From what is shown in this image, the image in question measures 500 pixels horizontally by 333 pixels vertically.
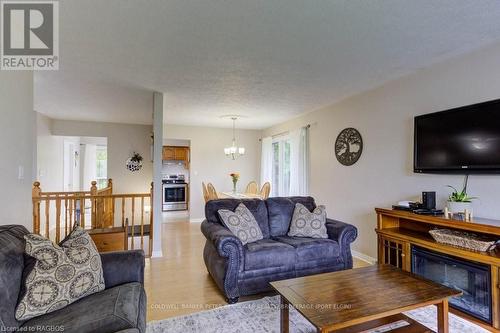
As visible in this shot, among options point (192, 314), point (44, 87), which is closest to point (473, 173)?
point (192, 314)

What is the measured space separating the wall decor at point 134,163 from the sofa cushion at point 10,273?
16.0 feet

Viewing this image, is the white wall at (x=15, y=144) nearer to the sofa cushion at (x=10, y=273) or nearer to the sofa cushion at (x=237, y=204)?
the sofa cushion at (x=10, y=273)

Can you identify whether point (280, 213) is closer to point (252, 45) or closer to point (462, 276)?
point (462, 276)

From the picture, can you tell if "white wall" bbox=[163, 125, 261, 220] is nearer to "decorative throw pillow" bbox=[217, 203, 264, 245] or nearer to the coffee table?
"decorative throw pillow" bbox=[217, 203, 264, 245]

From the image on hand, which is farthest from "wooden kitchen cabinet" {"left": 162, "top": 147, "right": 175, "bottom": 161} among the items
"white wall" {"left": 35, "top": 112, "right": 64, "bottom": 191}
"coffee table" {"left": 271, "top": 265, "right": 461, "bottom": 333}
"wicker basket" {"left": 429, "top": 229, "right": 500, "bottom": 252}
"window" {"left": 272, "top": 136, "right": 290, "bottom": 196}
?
"wicker basket" {"left": 429, "top": 229, "right": 500, "bottom": 252}

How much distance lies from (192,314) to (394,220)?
99.3 inches

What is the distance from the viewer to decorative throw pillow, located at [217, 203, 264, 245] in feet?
9.18

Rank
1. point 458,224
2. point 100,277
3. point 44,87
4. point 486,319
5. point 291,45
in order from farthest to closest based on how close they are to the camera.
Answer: point 44,87
point 291,45
point 458,224
point 486,319
point 100,277

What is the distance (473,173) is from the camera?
96.9 inches

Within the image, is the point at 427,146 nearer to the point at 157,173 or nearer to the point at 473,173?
the point at 473,173

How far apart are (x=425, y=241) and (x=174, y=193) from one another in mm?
6699

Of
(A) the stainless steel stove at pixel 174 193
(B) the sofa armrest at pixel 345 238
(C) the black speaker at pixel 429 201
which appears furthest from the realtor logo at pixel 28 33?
(A) the stainless steel stove at pixel 174 193

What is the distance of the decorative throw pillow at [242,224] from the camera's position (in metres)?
2.80

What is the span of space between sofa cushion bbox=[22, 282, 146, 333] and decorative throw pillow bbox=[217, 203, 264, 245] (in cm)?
127
